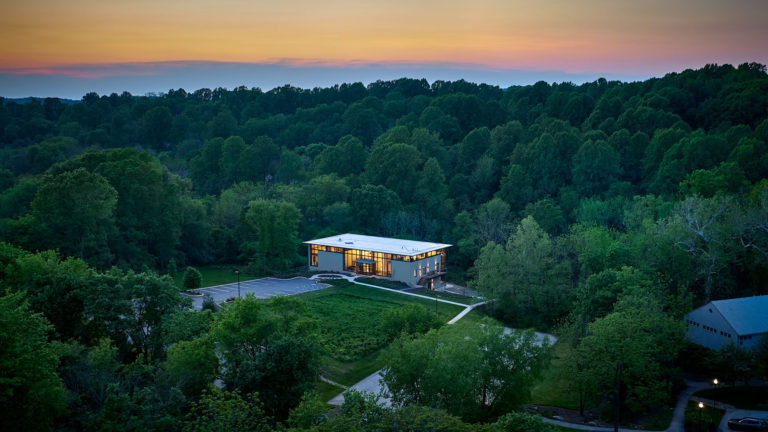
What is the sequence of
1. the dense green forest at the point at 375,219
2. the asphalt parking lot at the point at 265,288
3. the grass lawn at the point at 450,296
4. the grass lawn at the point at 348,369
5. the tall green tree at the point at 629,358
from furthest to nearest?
the grass lawn at the point at 450,296 → the asphalt parking lot at the point at 265,288 → the grass lawn at the point at 348,369 → the tall green tree at the point at 629,358 → the dense green forest at the point at 375,219

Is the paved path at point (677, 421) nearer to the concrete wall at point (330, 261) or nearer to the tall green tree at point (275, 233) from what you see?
the concrete wall at point (330, 261)

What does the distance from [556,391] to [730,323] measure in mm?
10127

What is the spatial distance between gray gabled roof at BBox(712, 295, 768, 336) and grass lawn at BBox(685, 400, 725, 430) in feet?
19.4

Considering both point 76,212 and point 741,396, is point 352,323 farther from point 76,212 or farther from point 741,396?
point 76,212

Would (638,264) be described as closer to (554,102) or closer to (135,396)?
(135,396)

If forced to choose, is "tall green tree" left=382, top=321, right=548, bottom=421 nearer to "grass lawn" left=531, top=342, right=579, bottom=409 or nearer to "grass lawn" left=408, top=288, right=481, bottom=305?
"grass lawn" left=531, top=342, right=579, bottom=409

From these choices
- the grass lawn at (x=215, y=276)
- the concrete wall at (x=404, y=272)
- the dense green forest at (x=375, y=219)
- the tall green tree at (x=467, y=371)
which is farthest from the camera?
the concrete wall at (x=404, y=272)

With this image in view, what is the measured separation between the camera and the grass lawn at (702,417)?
79.9 ft

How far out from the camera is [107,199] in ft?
141

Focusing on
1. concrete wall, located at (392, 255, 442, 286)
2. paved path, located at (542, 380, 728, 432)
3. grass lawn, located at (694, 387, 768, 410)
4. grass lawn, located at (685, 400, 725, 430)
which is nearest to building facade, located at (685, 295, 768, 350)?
grass lawn, located at (694, 387, 768, 410)

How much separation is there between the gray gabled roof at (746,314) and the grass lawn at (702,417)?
593 cm

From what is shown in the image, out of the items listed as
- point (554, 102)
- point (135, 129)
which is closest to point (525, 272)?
point (554, 102)

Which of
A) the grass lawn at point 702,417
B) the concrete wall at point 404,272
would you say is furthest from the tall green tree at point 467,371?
the concrete wall at point 404,272

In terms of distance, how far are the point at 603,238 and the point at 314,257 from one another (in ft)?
79.0
